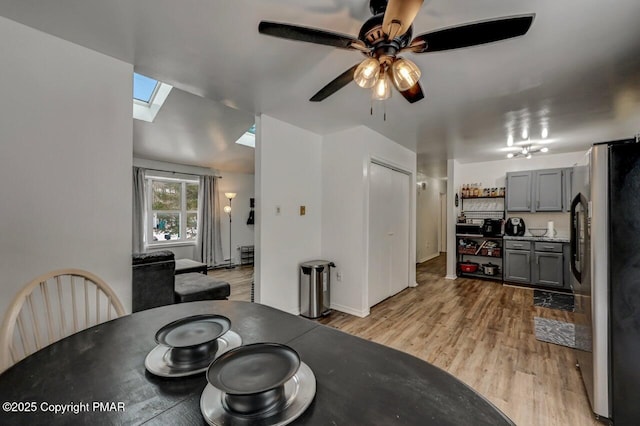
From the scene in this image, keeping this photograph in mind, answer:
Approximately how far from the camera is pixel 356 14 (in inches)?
56.6

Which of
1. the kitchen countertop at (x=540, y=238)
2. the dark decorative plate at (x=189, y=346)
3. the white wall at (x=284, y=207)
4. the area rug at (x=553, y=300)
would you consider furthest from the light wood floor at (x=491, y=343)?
the dark decorative plate at (x=189, y=346)

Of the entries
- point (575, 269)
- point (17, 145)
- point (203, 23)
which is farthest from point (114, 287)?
point (575, 269)

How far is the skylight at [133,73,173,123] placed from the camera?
3385mm

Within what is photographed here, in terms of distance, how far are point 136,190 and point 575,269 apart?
256 inches

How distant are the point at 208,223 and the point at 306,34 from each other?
18.3 feet

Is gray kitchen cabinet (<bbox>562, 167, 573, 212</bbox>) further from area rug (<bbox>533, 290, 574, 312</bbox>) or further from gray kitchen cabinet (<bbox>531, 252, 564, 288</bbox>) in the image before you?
area rug (<bbox>533, 290, 574, 312</bbox>)

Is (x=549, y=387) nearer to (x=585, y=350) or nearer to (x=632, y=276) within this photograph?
(x=585, y=350)

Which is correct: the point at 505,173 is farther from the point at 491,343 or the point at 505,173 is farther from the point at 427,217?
the point at 491,343

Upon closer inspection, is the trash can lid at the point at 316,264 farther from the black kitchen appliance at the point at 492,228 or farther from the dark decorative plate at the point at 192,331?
the black kitchen appliance at the point at 492,228

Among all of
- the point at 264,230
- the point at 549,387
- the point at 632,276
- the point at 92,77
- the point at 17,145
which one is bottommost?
the point at 549,387

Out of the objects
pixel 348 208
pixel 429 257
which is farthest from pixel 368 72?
pixel 429 257

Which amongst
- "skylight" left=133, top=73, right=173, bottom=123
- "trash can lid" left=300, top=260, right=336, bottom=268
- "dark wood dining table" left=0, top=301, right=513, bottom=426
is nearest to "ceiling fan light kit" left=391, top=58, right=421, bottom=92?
"dark wood dining table" left=0, top=301, right=513, bottom=426

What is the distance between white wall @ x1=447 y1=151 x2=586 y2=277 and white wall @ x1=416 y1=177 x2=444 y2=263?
4.02 feet

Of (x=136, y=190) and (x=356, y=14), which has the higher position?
(x=356, y=14)
